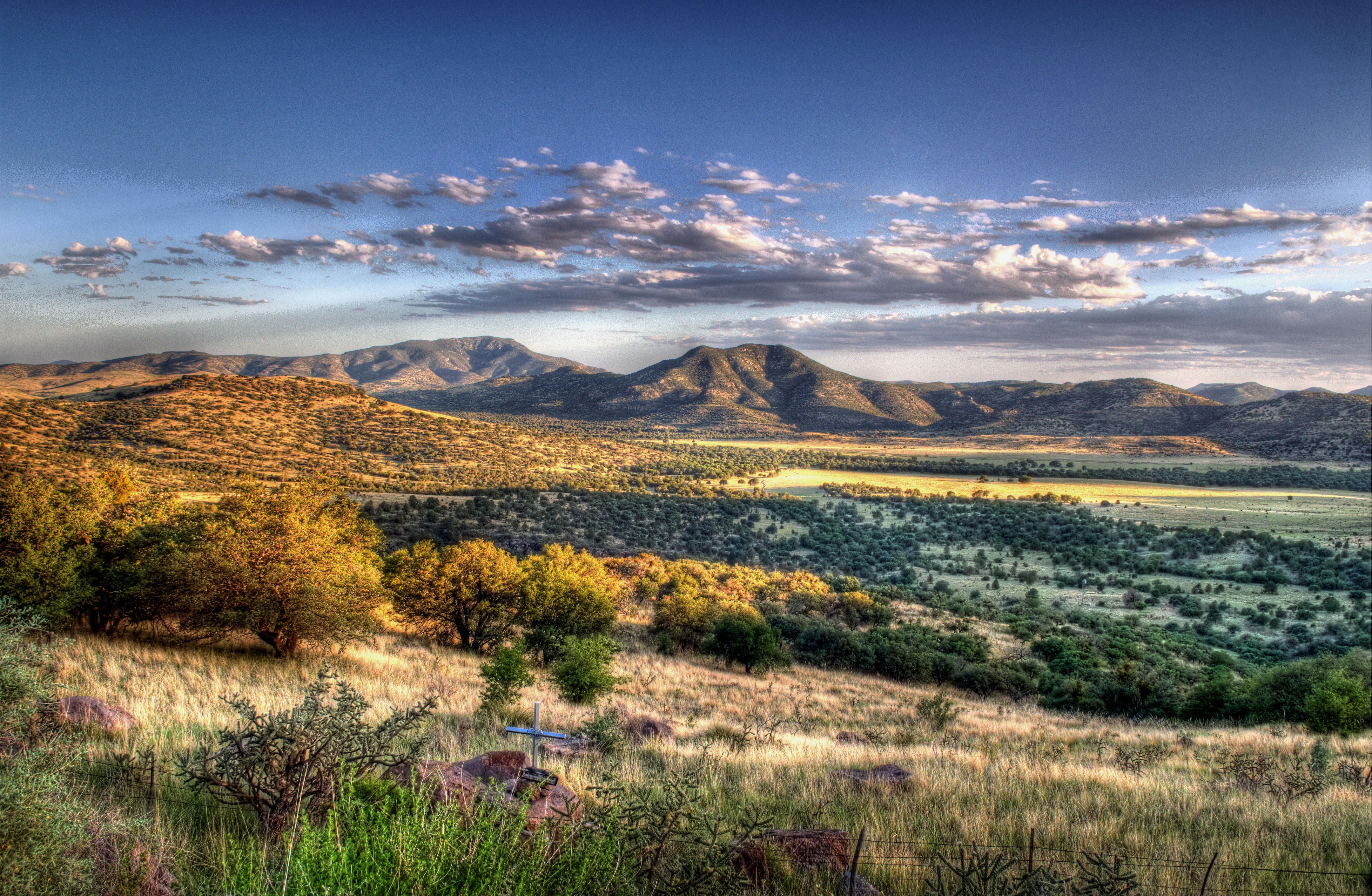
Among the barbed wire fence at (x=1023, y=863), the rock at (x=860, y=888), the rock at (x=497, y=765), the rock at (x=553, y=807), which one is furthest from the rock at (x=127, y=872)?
the rock at (x=860, y=888)

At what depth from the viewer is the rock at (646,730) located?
9.81 meters

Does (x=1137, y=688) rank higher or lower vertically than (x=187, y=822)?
lower

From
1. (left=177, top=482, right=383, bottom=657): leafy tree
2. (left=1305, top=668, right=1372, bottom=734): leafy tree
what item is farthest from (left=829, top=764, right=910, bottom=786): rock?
(left=1305, top=668, right=1372, bottom=734): leafy tree

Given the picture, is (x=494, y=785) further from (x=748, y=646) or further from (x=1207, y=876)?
(x=748, y=646)

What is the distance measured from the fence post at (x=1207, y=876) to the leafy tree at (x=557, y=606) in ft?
66.8

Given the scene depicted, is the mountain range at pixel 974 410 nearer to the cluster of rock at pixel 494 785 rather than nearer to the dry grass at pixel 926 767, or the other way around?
the dry grass at pixel 926 767

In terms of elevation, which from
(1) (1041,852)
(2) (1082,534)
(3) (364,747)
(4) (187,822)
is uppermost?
(3) (364,747)

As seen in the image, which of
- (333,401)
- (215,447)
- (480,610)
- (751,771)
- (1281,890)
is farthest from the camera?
(333,401)

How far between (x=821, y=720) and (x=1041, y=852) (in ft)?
40.5

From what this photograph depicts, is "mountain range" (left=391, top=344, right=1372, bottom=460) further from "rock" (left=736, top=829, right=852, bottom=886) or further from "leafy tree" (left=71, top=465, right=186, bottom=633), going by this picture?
"leafy tree" (left=71, top=465, right=186, bottom=633)

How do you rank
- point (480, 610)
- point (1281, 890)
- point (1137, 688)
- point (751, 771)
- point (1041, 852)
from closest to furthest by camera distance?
point (1281, 890) < point (1041, 852) < point (751, 771) < point (1137, 688) < point (480, 610)

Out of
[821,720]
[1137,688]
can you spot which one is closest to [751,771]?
[821,720]

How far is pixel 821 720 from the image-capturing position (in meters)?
16.9

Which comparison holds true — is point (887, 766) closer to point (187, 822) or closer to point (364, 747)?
point (364, 747)
